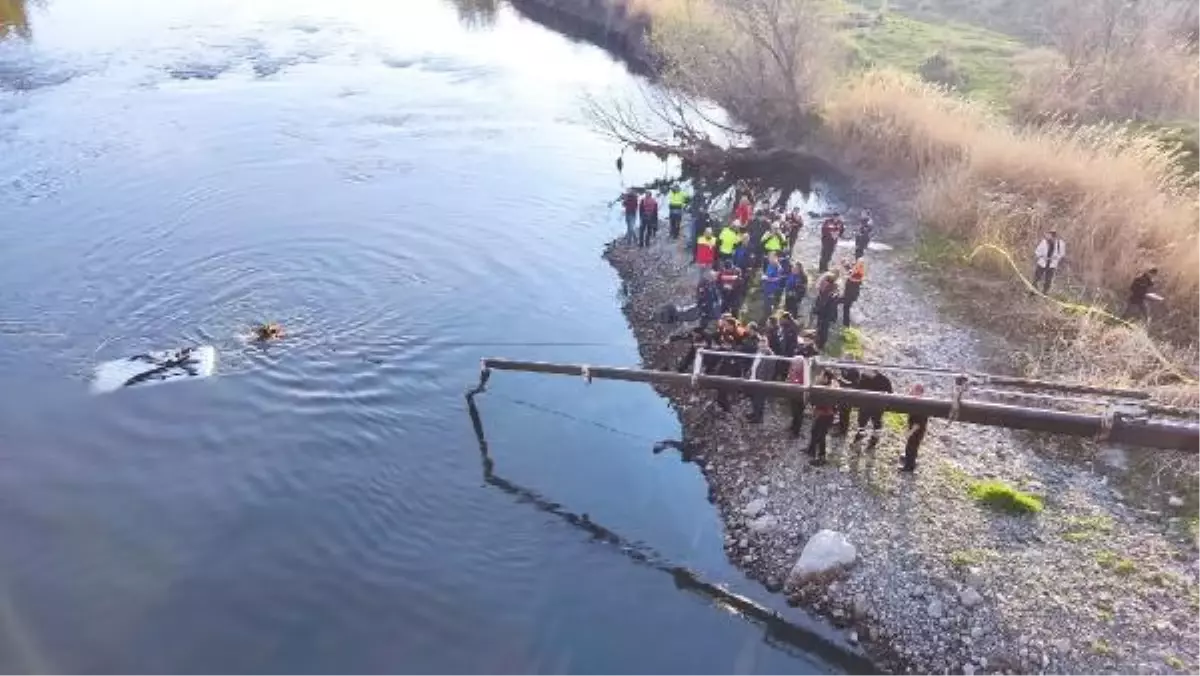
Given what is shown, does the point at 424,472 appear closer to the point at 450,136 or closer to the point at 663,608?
the point at 663,608

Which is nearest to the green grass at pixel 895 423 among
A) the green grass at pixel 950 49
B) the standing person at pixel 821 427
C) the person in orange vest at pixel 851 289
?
the standing person at pixel 821 427

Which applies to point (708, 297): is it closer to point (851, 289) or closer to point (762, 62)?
point (851, 289)

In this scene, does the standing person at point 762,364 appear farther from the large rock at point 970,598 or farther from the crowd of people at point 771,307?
the large rock at point 970,598

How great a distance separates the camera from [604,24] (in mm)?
56469

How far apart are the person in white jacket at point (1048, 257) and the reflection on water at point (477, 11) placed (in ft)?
137

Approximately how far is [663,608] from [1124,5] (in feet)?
123

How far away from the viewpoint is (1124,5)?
4075 cm

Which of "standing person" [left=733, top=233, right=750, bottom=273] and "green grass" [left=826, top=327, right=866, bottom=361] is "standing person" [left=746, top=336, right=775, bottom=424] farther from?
"standing person" [left=733, top=233, right=750, bottom=273]

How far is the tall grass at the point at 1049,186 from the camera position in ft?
82.4

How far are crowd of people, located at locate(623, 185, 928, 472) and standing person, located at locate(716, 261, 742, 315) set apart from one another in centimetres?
3

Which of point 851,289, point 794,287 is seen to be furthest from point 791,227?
point 851,289

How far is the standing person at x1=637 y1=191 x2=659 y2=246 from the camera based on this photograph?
2969cm

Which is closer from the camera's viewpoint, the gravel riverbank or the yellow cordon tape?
the gravel riverbank

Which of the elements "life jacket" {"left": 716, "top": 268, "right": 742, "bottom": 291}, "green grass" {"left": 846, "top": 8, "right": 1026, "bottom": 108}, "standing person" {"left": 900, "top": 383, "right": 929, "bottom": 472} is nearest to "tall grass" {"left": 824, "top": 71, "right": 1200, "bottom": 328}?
"green grass" {"left": 846, "top": 8, "right": 1026, "bottom": 108}
